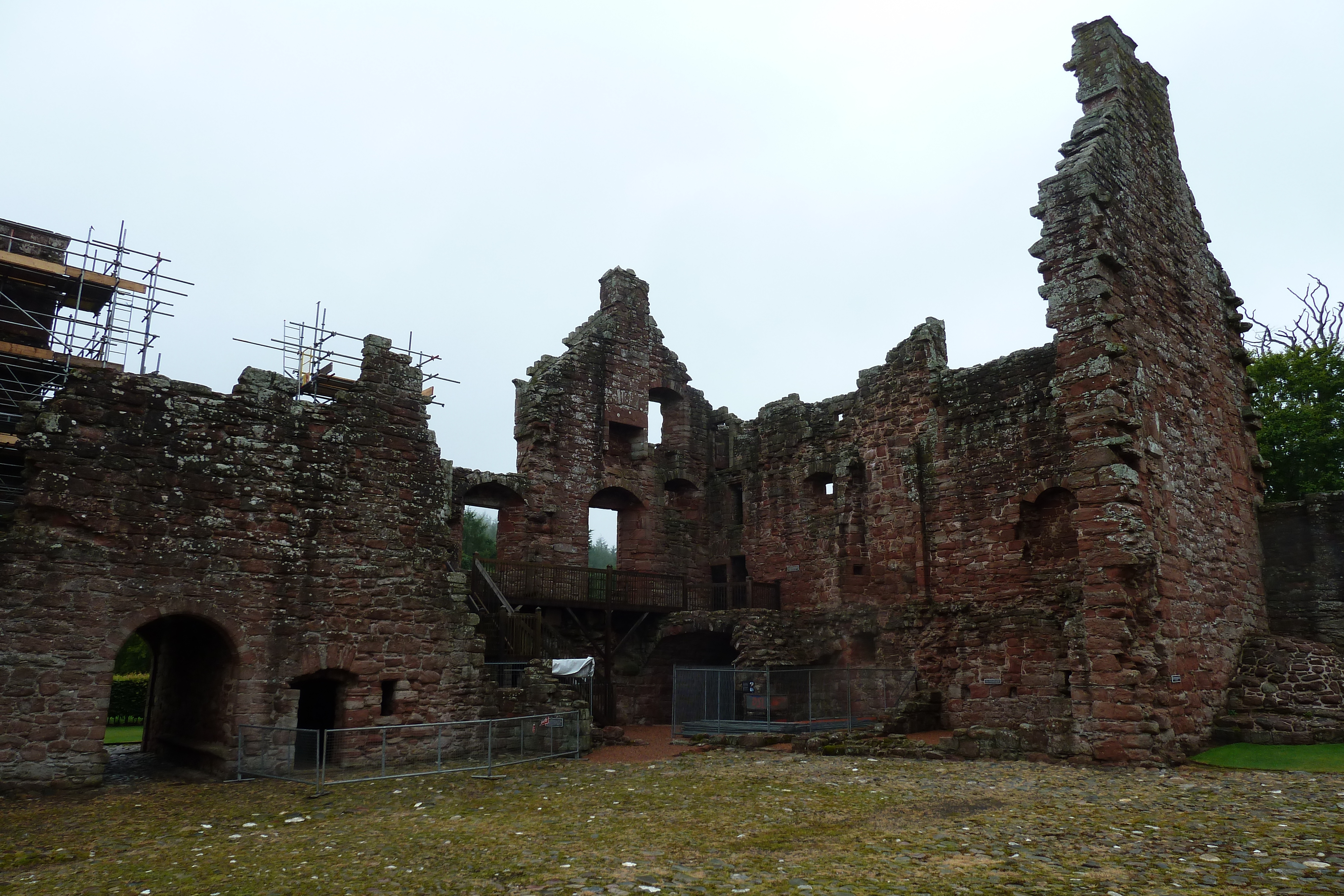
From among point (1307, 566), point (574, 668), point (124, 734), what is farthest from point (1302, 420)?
point (124, 734)

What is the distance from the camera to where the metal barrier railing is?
11859 millimetres

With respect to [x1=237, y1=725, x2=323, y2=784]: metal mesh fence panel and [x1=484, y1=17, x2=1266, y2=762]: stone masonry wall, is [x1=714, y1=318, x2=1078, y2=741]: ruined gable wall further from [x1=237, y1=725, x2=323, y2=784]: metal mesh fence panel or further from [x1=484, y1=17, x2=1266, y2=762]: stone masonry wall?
[x1=237, y1=725, x2=323, y2=784]: metal mesh fence panel

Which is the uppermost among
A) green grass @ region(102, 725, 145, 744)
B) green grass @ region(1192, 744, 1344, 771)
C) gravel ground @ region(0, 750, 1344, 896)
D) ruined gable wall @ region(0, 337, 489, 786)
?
ruined gable wall @ region(0, 337, 489, 786)

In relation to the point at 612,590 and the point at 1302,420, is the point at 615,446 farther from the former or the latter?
the point at 1302,420

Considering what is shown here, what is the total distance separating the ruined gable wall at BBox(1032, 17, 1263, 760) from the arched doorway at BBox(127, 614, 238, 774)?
11.3 metres

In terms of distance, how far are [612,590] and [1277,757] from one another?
13338 millimetres

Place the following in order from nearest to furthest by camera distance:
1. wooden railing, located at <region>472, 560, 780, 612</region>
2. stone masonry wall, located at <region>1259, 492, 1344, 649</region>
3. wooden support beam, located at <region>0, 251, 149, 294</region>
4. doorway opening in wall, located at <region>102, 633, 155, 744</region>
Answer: stone masonry wall, located at <region>1259, 492, 1344, 649</region>, wooden support beam, located at <region>0, 251, 149, 294</region>, wooden railing, located at <region>472, 560, 780, 612</region>, doorway opening in wall, located at <region>102, 633, 155, 744</region>

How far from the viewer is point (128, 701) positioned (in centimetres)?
2577

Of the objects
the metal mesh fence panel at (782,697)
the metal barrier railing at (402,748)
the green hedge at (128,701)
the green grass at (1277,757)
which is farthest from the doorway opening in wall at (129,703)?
the green grass at (1277,757)

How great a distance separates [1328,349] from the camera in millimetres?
24547

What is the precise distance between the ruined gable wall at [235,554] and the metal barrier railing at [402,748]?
0.30m

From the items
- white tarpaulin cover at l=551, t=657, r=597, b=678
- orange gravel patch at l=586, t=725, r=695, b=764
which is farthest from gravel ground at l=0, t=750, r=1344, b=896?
white tarpaulin cover at l=551, t=657, r=597, b=678

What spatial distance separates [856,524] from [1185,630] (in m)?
9.17

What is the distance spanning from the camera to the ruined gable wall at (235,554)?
427 inches
